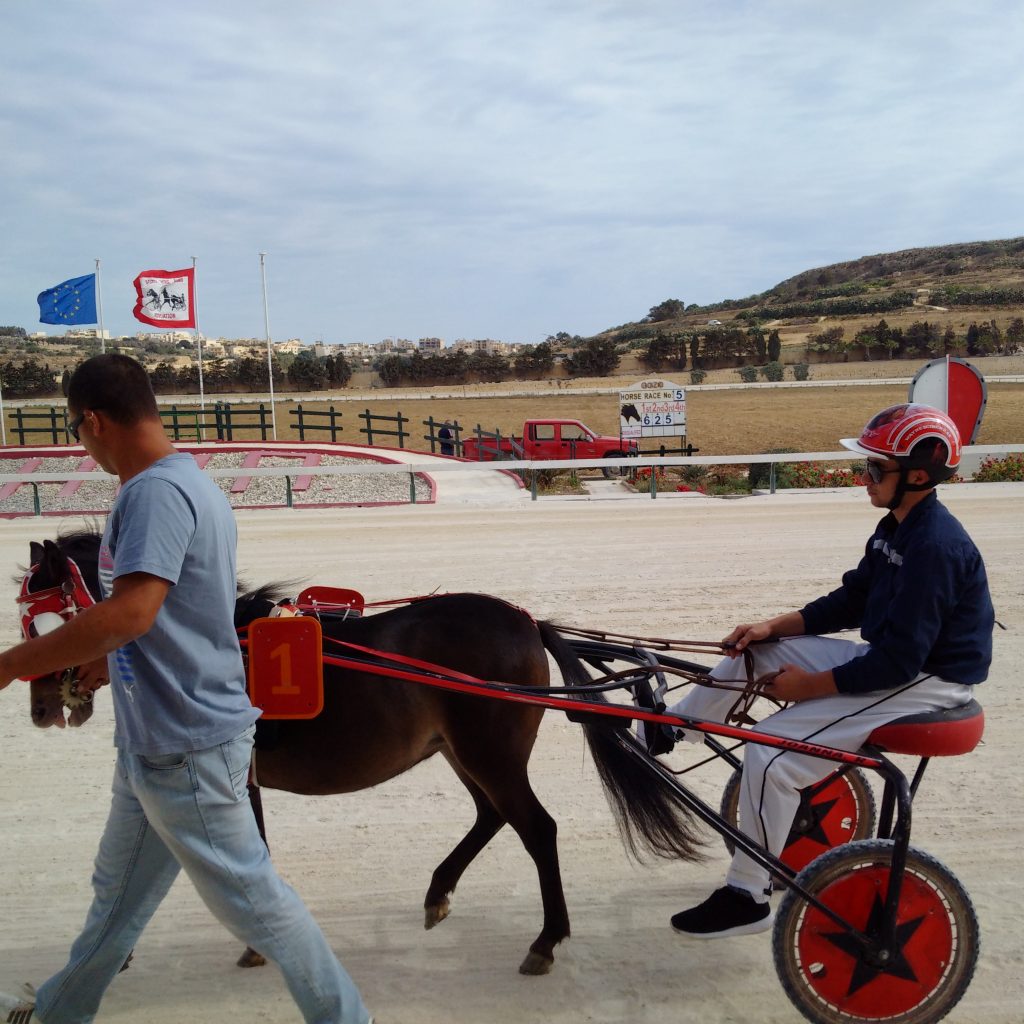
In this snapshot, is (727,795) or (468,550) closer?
(727,795)

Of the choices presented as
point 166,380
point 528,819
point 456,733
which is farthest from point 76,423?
point 166,380

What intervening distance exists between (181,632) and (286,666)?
0.73 meters

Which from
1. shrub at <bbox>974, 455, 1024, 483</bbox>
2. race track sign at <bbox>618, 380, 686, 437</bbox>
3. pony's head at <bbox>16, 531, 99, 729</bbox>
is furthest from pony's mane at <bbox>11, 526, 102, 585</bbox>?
race track sign at <bbox>618, 380, 686, 437</bbox>

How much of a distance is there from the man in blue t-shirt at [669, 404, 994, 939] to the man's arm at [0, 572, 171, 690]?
1.95m

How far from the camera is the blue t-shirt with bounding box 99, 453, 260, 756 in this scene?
2.24 m

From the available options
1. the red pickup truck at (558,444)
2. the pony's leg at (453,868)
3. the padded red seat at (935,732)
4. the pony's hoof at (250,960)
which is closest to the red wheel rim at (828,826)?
the padded red seat at (935,732)

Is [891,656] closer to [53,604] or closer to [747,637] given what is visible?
[747,637]

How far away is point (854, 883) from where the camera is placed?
114 inches

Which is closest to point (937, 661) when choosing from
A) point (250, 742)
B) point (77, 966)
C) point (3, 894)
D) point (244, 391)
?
point (250, 742)

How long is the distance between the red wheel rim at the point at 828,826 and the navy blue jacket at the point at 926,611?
766 mm

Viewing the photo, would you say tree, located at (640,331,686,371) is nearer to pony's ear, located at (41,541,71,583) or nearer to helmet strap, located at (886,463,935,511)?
helmet strap, located at (886,463,935,511)

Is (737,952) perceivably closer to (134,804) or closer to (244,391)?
(134,804)

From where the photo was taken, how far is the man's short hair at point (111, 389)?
233 cm

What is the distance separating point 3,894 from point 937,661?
3.64 metres
